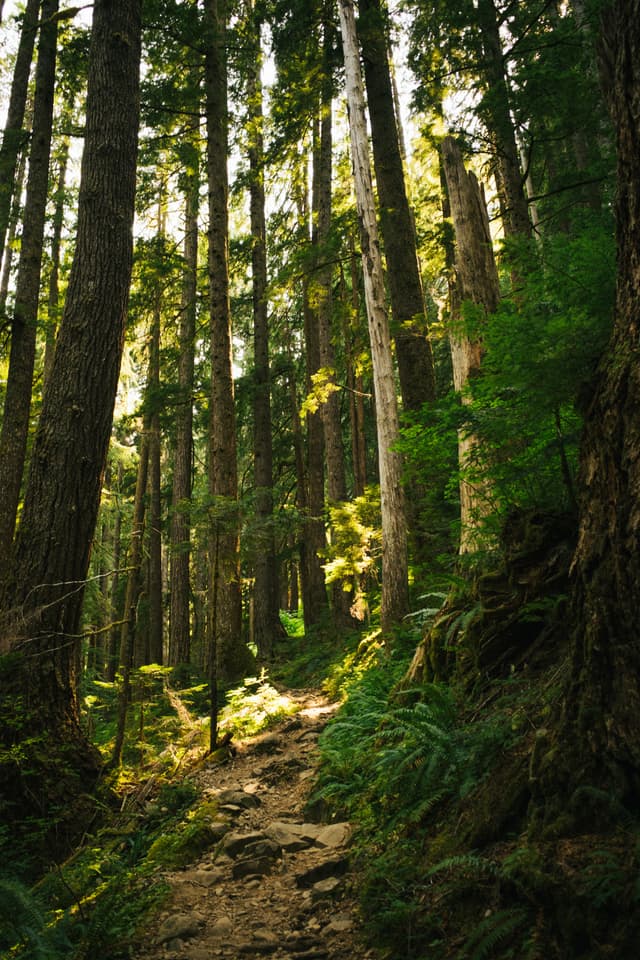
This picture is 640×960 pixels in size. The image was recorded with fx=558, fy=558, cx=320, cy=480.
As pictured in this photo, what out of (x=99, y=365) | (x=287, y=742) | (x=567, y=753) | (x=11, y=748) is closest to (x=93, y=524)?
(x=99, y=365)

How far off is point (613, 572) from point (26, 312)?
1034 centimetres

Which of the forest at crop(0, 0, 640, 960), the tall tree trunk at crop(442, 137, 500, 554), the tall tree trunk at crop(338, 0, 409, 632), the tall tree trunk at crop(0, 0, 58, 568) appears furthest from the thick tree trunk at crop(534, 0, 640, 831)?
the tall tree trunk at crop(0, 0, 58, 568)

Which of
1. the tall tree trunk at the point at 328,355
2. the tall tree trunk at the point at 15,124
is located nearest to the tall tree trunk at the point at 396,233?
the tall tree trunk at the point at 328,355

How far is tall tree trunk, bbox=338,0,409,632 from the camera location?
851cm

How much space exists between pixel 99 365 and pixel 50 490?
4.73 feet

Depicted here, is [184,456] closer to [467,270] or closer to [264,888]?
[467,270]

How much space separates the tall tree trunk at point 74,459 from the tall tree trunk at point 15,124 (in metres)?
4.61

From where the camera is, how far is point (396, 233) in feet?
34.7

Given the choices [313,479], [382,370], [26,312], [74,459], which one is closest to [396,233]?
[382,370]

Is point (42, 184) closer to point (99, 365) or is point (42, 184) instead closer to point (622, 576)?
point (99, 365)

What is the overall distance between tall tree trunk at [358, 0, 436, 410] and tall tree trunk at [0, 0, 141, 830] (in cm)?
506

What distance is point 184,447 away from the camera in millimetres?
16547

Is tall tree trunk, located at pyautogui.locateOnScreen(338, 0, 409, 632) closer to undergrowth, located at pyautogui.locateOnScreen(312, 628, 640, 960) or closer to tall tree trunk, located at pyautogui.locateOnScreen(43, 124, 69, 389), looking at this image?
undergrowth, located at pyautogui.locateOnScreen(312, 628, 640, 960)

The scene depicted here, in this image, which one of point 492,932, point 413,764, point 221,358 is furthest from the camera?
point 221,358
